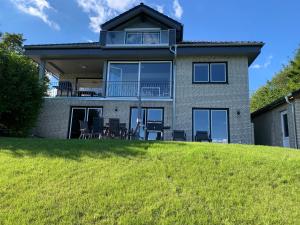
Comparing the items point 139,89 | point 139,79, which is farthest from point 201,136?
point 139,79

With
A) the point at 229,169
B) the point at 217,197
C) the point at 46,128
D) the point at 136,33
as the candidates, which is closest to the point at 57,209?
the point at 217,197

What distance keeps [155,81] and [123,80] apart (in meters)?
1.96

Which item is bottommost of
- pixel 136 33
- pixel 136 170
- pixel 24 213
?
pixel 24 213

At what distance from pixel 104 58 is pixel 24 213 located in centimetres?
1557

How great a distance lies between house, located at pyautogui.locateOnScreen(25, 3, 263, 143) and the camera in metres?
18.8

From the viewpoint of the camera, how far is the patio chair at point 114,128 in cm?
1542

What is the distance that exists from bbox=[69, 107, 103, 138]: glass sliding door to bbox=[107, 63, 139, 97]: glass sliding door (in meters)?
1.28

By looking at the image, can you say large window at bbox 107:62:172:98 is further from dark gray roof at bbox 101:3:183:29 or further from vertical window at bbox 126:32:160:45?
dark gray roof at bbox 101:3:183:29

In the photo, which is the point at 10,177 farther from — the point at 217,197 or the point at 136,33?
the point at 136,33

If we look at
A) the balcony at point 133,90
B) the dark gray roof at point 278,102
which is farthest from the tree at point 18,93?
the dark gray roof at point 278,102

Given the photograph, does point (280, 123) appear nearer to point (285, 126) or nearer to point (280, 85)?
point (285, 126)

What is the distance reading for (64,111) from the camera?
66.6 ft

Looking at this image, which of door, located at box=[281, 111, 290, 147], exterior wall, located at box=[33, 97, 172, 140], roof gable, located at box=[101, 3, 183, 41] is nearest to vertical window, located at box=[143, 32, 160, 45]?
roof gable, located at box=[101, 3, 183, 41]

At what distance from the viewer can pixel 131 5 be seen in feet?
70.3
